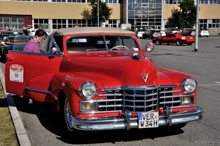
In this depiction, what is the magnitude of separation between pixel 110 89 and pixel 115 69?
1.28 ft

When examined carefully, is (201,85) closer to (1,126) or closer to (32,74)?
(32,74)

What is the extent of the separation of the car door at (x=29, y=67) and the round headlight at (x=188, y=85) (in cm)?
246

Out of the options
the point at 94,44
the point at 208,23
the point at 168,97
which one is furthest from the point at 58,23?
the point at 168,97

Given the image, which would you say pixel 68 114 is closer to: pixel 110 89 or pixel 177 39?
pixel 110 89

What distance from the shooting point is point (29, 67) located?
6.73 meters

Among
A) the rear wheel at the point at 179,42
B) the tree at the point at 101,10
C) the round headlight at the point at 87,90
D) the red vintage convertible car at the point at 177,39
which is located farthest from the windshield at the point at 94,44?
the tree at the point at 101,10

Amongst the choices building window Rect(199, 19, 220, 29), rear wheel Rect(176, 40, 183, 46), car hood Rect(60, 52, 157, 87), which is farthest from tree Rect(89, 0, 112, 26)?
car hood Rect(60, 52, 157, 87)

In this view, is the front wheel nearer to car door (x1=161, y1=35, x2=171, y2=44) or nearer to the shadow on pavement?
the shadow on pavement

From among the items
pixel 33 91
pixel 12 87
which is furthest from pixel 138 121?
pixel 12 87

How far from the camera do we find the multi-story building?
225ft

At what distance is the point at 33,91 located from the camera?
6617 mm

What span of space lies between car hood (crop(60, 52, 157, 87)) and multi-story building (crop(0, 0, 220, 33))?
61.3 m

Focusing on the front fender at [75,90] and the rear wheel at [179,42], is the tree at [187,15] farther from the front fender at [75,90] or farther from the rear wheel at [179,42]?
the front fender at [75,90]

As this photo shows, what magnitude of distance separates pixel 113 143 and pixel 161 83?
49.0 inches
